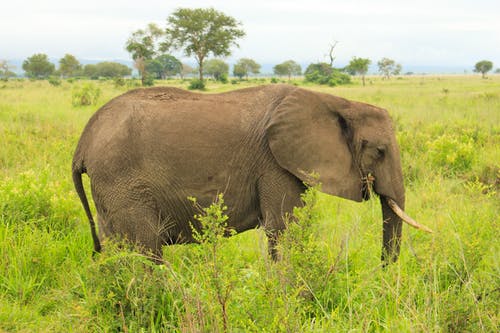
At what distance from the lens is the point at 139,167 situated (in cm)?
340

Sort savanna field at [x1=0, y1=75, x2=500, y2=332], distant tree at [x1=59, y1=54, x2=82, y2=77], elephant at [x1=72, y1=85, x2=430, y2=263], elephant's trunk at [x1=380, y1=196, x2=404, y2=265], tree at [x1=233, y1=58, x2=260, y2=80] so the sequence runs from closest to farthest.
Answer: savanna field at [x1=0, y1=75, x2=500, y2=332] < elephant at [x1=72, y1=85, x2=430, y2=263] < elephant's trunk at [x1=380, y1=196, x2=404, y2=265] < distant tree at [x1=59, y1=54, x2=82, y2=77] < tree at [x1=233, y1=58, x2=260, y2=80]

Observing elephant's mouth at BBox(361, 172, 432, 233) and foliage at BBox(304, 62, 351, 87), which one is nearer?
elephant's mouth at BBox(361, 172, 432, 233)

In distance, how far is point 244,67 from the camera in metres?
98.4

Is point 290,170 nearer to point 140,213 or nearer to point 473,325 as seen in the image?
point 140,213

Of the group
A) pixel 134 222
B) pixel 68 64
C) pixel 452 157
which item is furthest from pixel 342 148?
pixel 68 64

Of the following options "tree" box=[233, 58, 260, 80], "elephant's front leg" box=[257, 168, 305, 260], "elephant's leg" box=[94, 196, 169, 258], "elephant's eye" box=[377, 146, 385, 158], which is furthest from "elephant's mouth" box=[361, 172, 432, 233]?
"tree" box=[233, 58, 260, 80]

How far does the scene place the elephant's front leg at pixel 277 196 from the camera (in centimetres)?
356

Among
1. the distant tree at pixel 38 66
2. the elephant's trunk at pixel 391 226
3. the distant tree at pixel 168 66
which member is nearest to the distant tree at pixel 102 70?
the distant tree at pixel 168 66

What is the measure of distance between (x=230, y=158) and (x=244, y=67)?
97.3m

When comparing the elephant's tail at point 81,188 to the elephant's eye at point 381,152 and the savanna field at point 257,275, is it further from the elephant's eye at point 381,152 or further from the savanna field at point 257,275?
the elephant's eye at point 381,152

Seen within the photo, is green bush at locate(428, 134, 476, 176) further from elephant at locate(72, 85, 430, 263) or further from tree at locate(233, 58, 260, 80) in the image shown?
tree at locate(233, 58, 260, 80)

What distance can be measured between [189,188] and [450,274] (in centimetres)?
206

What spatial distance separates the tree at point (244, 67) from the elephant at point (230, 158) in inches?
3682

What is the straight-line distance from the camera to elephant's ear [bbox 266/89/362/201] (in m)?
3.52
